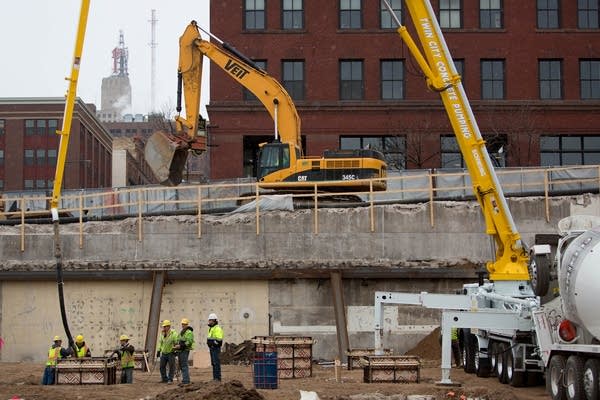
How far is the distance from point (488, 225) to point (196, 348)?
10640 mm

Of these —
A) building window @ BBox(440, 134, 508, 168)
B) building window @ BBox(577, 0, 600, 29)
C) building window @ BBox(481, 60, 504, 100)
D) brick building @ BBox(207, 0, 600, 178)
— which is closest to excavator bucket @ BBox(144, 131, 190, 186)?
brick building @ BBox(207, 0, 600, 178)

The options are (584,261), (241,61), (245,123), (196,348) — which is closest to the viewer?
(584,261)

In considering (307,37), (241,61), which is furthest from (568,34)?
(241,61)

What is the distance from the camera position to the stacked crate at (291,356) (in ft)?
73.0

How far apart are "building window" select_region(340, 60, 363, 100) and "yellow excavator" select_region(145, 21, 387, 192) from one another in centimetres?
1419

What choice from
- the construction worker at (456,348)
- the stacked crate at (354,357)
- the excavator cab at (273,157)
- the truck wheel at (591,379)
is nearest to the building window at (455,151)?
the excavator cab at (273,157)

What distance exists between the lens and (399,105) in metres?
47.4

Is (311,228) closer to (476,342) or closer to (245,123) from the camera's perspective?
(476,342)

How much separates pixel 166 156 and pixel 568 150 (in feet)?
85.6

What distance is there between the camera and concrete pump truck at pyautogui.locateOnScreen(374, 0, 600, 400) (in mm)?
15619

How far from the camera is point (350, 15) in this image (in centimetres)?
4800

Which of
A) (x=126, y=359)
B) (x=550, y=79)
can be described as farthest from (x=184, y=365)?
(x=550, y=79)

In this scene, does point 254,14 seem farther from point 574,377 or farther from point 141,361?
point 574,377

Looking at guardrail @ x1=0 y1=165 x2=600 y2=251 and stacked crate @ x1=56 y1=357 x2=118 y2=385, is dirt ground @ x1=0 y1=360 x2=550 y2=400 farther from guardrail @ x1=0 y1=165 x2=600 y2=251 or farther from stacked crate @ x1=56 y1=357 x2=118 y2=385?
guardrail @ x1=0 y1=165 x2=600 y2=251
